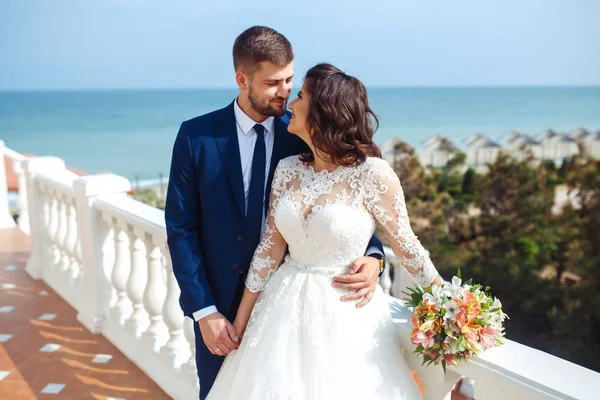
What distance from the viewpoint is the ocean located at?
1684 inches

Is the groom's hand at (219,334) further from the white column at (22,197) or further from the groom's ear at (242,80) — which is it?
the white column at (22,197)

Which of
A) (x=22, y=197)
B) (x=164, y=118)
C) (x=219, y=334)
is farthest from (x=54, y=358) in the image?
(x=164, y=118)

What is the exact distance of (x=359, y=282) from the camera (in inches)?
73.9

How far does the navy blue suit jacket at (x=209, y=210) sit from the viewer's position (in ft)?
6.83

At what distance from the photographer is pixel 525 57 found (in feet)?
150

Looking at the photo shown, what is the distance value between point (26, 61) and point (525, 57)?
148 ft

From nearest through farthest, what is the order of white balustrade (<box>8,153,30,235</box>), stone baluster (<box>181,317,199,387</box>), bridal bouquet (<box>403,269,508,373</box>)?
bridal bouquet (<box>403,269,508,373</box>), stone baluster (<box>181,317,199,387</box>), white balustrade (<box>8,153,30,235</box>)

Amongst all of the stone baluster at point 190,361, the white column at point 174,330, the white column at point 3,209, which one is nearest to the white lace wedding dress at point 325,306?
the stone baluster at point 190,361

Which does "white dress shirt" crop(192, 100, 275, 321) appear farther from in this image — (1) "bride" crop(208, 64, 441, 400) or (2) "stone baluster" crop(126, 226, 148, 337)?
(2) "stone baluster" crop(126, 226, 148, 337)

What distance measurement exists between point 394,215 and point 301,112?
0.44 m

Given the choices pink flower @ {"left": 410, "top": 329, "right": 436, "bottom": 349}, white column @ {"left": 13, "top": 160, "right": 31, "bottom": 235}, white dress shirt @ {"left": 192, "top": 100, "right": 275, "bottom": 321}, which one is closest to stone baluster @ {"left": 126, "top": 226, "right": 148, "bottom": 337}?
white dress shirt @ {"left": 192, "top": 100, "right": 275, "bottom": 321}

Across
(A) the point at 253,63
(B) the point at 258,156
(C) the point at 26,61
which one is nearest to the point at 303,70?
(A) the point at 253,63

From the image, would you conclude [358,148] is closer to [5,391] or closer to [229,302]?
[229,302]

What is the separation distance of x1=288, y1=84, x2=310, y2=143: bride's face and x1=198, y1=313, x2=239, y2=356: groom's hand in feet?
2.34
